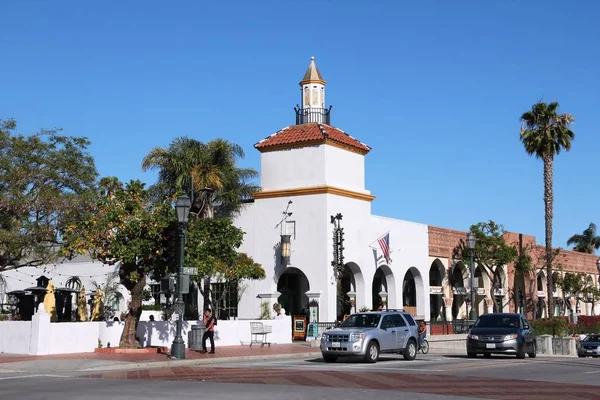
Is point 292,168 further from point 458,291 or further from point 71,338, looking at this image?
point 71,338

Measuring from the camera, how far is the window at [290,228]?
4241 cm

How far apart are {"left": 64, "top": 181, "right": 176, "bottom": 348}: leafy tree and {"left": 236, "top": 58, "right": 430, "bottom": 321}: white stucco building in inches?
528

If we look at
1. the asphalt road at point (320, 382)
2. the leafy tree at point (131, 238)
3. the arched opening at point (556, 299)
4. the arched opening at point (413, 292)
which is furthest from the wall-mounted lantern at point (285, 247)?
the arched opening at point (556, 299)

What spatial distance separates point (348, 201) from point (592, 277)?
41196 mm

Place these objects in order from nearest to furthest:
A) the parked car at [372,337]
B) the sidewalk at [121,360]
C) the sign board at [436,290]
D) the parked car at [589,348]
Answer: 1. the sidewalk at [121,360]
2. the parked car at [372,337]
3. the parked car at [589,348]
4. the sign board at [436,290]

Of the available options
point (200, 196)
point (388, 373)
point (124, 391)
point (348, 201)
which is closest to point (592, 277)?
point (348, 201)

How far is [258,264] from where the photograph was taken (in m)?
42.1

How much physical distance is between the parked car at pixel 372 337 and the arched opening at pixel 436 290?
77.7ft

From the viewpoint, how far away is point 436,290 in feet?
163

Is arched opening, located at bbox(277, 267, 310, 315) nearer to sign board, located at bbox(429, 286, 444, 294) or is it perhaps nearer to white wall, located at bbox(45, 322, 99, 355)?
sign board, located at bbox(429, 286, 444, 294)

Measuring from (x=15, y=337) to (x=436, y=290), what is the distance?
2845 centimetres

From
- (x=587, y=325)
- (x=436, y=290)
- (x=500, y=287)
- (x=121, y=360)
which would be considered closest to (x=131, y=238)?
(x=121, y=360)

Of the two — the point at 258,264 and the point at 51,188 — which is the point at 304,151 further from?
the point at 51,188

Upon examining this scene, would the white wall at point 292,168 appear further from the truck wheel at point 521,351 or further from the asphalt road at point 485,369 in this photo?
the asphalt road at point 485,369
